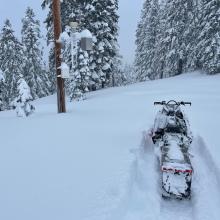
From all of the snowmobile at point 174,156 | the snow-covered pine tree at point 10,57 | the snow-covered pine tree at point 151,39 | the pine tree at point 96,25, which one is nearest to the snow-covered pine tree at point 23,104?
the snowmobile at point 174,156

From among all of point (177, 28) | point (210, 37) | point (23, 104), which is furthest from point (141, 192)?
point (177, 28)

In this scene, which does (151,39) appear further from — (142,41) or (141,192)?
(141,192)

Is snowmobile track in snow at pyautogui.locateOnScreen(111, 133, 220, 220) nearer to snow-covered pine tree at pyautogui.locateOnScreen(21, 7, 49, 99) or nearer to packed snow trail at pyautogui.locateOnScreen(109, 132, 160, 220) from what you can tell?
packed snow trail at pyautogui.locateOnScreen(109, 132, 160, 220)

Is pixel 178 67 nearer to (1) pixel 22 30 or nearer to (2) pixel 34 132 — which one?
(1) pixel 22 30

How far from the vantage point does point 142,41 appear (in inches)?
1897

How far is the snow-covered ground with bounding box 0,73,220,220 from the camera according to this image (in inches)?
188

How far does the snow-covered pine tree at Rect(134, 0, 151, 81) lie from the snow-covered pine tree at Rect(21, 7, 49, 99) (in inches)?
624

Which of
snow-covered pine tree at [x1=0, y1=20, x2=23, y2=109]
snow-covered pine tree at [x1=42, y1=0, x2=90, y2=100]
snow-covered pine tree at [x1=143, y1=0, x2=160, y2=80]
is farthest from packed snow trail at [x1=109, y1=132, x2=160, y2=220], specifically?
snow-covered pine tree at [x1=143, y1=0, x2=160, y2=80]

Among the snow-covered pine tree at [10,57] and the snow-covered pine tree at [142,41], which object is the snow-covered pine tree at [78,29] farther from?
the snow-covered pine tree at [142,41]

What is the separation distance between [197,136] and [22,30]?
34869 millimetres

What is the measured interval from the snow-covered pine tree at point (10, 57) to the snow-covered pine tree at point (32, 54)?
1.78 m

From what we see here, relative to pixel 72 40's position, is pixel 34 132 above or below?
below

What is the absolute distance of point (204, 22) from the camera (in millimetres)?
32781

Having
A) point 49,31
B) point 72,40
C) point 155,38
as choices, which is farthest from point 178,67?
point 72,40
